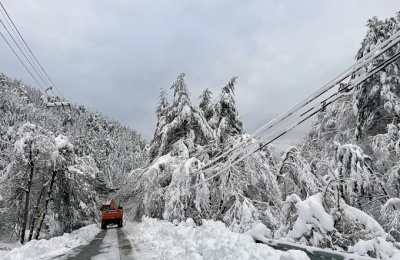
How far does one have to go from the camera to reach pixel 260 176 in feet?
47.6

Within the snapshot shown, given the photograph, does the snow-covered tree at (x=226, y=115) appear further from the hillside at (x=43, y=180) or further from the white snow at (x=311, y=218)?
the white snow at (x=311, y=218)

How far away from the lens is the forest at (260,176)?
6758 millimetres

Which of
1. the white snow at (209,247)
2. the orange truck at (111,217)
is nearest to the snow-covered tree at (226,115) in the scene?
the white snow at (209,247)

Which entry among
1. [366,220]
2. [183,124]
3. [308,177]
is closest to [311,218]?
[366,220]

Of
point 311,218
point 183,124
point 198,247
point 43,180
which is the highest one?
point 183,124

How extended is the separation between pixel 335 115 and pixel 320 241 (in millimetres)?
13071

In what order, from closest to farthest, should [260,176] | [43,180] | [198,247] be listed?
1. [198,247]
2. [260,176]
3. [43,180]

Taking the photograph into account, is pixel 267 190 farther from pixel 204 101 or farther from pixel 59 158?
pixel 59 158

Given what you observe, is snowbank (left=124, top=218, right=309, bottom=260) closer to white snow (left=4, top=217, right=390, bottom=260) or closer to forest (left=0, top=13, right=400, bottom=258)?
white snow (left=4, top=217, right=390, bottom=260)

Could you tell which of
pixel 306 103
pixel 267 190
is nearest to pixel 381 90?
pixel 267 190

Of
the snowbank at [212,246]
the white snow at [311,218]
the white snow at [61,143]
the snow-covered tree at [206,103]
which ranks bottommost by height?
the snowbank at [212,246]

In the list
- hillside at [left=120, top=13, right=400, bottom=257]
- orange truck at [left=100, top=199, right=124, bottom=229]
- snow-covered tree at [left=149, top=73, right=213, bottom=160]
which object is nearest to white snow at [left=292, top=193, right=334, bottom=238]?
hillside at [left=120, top=13, right=400, bottom=257]

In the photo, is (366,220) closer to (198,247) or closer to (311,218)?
(311,218)

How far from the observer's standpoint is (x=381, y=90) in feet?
43.4
